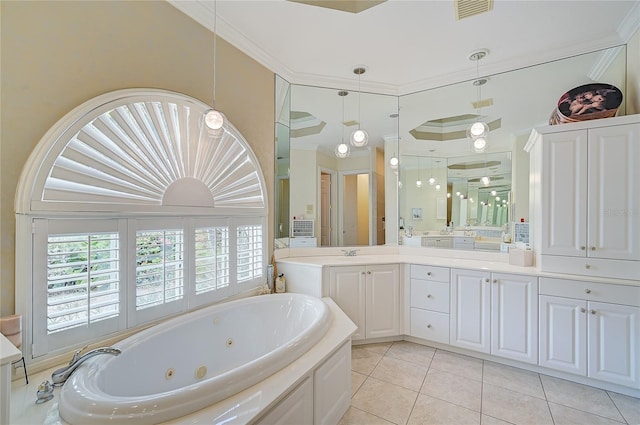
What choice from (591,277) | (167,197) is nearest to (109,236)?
(167,197)

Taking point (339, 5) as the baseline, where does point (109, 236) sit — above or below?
below

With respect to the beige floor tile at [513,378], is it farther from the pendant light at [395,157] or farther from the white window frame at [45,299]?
the white window frame at [45,299]

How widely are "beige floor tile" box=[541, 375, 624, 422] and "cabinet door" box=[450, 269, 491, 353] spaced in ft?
1.56

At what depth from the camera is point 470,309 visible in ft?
8.52

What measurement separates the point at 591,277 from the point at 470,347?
3.72 ft

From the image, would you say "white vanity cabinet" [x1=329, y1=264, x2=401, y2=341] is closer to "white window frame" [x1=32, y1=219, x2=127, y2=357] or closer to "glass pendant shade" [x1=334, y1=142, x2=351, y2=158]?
"glass pendant shade" [x1=334, y1=142, x2=351, y2=158]

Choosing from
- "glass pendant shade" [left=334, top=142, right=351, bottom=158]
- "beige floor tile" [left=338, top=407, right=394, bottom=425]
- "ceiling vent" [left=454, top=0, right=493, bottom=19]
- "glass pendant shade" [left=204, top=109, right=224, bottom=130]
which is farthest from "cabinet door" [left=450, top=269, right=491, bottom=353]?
"glass pendant shade" [left=204, top=109, right=224, bottom=130]

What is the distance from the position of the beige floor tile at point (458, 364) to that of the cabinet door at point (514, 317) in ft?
0.71

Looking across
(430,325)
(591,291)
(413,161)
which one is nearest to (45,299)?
(430,325)

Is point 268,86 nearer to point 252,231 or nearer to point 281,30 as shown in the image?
point 281,30

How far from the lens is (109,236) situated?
1.66 metres

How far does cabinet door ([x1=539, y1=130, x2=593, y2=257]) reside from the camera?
2248 millimetres

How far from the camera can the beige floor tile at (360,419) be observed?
181 centimetres

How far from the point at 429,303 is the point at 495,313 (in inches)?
22.2
